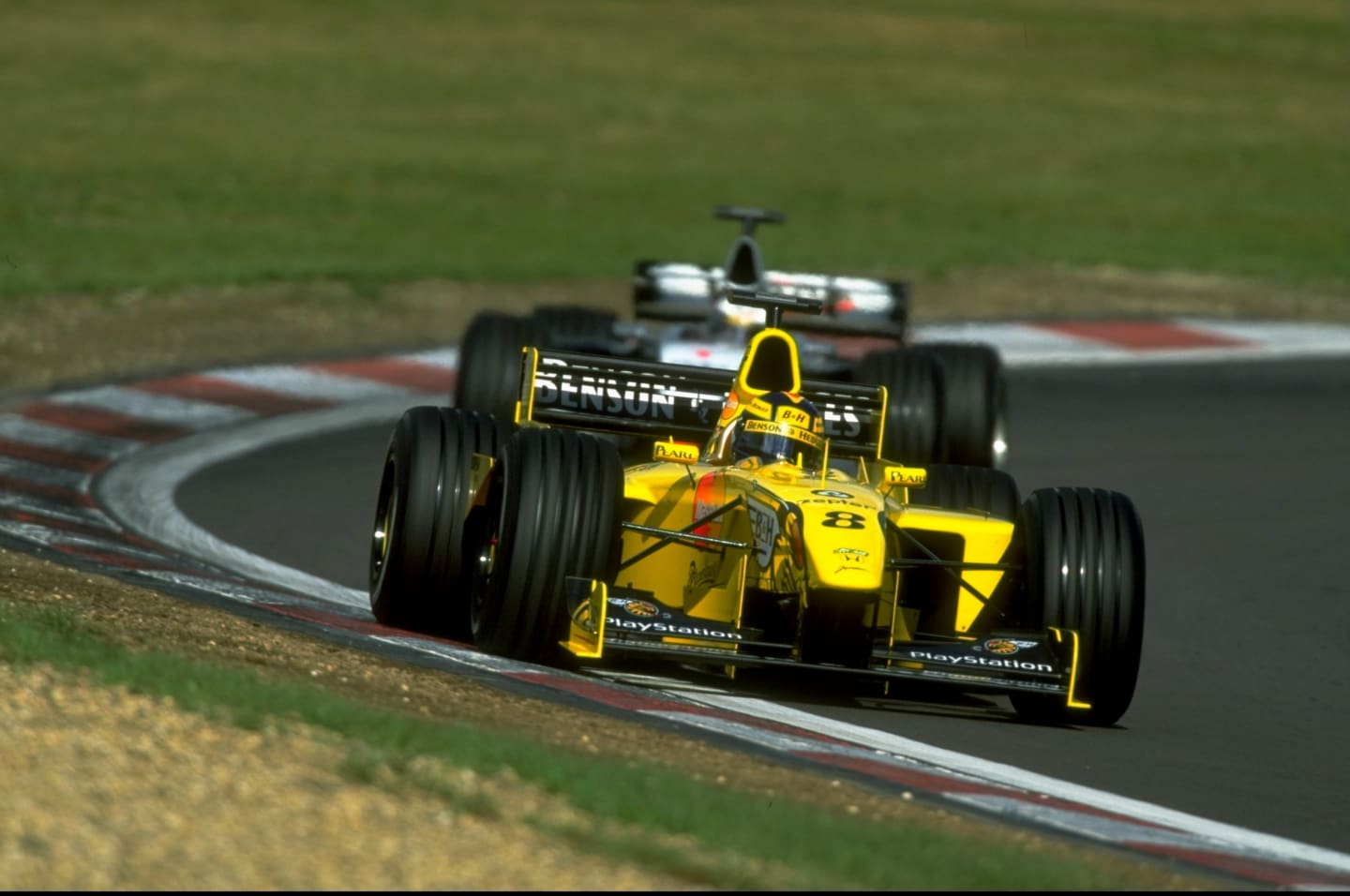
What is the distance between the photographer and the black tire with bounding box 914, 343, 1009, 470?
1316cm

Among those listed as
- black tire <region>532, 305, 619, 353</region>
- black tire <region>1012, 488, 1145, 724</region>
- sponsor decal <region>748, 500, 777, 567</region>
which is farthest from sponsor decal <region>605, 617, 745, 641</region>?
black tire <region>532, 305, 619, 353</region>

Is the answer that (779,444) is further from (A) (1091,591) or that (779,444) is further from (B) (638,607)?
(A) (1091,591)

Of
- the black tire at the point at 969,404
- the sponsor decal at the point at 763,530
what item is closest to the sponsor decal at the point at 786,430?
the sponsor decal at the point at 763,530

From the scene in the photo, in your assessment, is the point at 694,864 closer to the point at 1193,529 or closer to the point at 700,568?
the point at 700,568

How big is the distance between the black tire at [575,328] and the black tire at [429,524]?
393 centimetres

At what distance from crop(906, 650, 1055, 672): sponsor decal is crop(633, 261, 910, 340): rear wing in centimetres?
573

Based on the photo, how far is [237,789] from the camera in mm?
5562

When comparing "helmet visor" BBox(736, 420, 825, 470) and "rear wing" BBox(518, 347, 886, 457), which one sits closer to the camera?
"helmet visor" BBox(736, 420, 825, 470)

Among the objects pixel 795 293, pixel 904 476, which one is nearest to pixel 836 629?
pixel 904 476

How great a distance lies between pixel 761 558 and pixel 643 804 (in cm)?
264

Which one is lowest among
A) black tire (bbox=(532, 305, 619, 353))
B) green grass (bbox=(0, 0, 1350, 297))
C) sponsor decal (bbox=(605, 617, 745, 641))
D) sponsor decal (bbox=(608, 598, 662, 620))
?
sponsor decal (bbox=(605, 617, 745, 641))

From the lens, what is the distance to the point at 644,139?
2897 centimetres

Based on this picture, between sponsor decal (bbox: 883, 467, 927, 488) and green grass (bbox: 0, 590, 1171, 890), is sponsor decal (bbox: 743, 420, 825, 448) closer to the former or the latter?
sponsor decal (bbox: 883, 467, 927, 488)

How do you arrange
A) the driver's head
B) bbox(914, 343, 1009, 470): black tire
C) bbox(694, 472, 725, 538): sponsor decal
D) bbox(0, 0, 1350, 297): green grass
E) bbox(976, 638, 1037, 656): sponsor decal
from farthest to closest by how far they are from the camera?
bbox(0, 0, 1350, 297): green grass → bbox(914, 343, 1009, 470): black tire → the driver's head → bbox(694, 472, 725, 538): sponsor decal → bbox(976, 638, 1037, 656): sponsor decal
